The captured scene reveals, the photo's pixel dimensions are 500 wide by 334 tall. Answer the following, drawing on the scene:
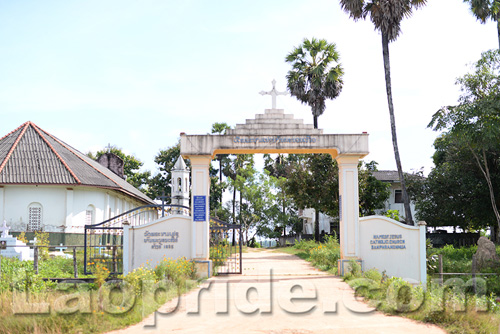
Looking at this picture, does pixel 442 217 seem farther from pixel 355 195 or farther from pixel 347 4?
pixel 355 195

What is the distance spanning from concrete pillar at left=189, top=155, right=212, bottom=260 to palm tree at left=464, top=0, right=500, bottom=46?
19638mm

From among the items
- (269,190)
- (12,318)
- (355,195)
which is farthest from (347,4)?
(269,190)

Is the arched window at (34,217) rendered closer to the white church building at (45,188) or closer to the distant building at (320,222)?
the white church building at (45,188)

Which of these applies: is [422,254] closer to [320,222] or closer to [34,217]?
[34,217]

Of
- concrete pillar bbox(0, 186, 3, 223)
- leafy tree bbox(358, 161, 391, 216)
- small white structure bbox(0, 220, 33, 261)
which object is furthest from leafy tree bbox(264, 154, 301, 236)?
small white structure bbox(0, 220, 33, 261)

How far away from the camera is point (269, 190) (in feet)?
171

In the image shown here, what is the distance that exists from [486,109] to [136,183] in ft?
149

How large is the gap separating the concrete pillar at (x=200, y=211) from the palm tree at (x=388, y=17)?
12.9m

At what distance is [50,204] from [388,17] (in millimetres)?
21299

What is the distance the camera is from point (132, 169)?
64.0 metres

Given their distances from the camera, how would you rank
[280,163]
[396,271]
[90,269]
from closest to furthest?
[396,271] → [90,269] → [280,163]

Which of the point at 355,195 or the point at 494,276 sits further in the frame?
the point at 494,276

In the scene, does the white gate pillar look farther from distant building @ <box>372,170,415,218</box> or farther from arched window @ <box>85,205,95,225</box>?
distant building @ <box>372,170,415,218</box>

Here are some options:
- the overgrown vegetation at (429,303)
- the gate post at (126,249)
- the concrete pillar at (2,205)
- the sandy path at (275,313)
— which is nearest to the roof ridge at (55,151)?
the concrete pillar at (2,205)
